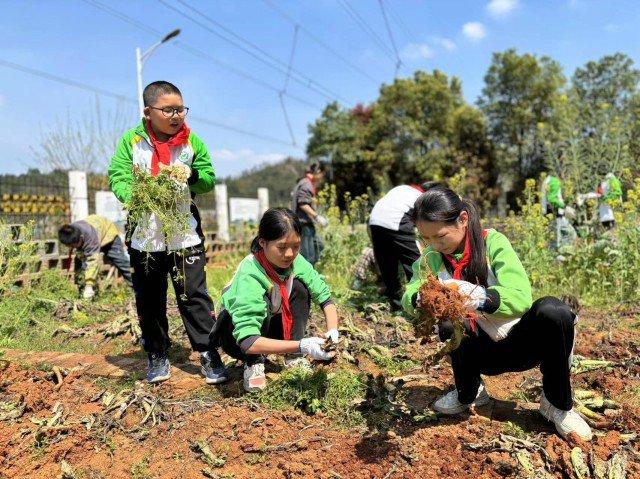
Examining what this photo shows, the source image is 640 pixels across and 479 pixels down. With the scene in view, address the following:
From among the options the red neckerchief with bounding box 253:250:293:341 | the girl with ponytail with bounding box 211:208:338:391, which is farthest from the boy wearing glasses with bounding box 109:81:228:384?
the red neckerchief with bounding box 253:250:293:341

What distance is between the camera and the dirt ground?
2.04 meters

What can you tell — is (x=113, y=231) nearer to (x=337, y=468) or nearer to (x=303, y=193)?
(x=303, y=193)

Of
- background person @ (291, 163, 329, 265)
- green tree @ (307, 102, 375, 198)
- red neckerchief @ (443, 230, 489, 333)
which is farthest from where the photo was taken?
green tree @ (307, 102, 375, 198)

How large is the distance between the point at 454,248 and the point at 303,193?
418 centimetres

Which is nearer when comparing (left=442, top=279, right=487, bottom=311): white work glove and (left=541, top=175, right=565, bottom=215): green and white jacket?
(left=442, top=279, right=487, bottom=311): white work glove

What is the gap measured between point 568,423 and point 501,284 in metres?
0.63

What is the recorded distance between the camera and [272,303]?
2703 millimetres

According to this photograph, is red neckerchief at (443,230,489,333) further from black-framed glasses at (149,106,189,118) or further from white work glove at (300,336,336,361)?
black-framed glasses at (149,106,189,118)

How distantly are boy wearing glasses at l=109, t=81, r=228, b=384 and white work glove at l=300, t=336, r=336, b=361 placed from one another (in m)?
0.80

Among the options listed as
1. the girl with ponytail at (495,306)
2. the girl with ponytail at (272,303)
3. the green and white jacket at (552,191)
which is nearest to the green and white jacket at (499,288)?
the girl with ponytail at (495,306)

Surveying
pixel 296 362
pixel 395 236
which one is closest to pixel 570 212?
pixel 395 236

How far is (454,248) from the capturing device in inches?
85.7

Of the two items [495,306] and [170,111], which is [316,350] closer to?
[495,306]

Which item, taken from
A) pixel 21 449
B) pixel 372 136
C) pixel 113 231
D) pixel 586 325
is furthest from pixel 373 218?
pixel 372 136
